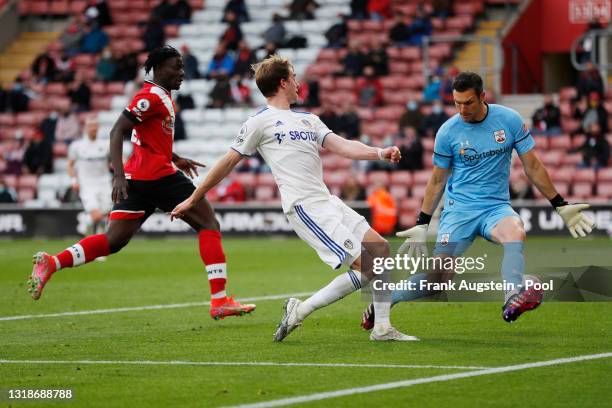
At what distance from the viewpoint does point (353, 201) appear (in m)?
27.4

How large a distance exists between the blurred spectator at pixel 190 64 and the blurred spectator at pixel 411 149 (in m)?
6.82

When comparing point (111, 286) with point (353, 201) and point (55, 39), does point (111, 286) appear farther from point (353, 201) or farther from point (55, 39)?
point (55, 39)

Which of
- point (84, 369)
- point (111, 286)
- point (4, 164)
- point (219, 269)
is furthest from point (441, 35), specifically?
point (84, 369)

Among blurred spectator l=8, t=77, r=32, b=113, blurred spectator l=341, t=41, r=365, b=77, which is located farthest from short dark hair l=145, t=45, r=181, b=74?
blurred spectator l=8, t=77, r=32, b=113

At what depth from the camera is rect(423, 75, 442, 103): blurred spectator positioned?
2897 cm


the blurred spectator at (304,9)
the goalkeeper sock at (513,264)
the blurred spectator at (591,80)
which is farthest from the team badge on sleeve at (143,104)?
the blurred spectator at (304,9)

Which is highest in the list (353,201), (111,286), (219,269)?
(219,269)

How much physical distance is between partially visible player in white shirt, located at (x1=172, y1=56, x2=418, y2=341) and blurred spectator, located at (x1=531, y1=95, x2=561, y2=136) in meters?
18.6

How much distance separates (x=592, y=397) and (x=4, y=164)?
26.4 m

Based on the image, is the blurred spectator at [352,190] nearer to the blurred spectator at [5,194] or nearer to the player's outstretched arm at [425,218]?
the blurred spectator at [5,194]

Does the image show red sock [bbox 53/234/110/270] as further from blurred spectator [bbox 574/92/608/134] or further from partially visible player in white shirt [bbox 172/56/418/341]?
blurred spectator [bbox 574/92/608/134]

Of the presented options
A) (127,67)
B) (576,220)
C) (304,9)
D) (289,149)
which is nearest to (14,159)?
(127,67)

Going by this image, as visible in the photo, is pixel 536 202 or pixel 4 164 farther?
pixel 4 164

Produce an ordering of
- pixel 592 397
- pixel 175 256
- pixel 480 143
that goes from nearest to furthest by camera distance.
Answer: pixel 592 397, pixel 480 143, pixel 175 256
